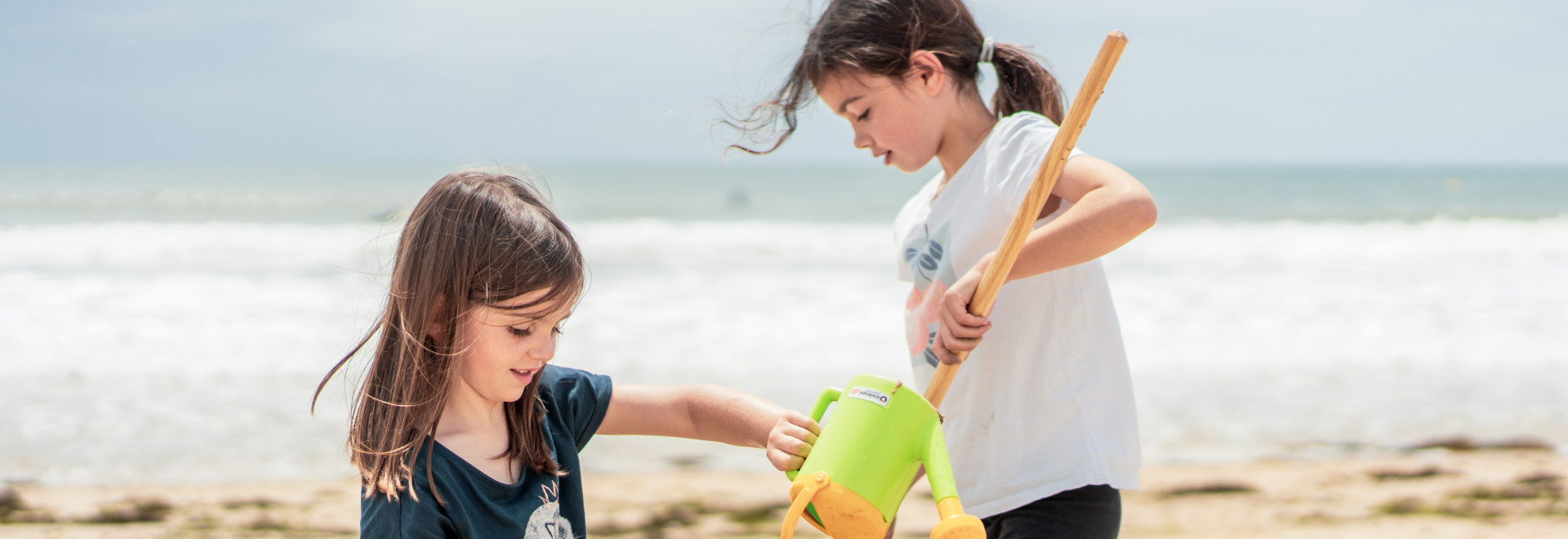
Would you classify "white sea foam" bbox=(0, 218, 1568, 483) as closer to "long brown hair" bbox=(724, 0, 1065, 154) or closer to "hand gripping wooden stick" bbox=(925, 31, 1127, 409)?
"long brown hair" bbox=(724, 0, 1065, 154)

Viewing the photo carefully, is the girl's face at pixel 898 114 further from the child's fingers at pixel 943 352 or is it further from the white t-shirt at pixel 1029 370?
the child's fingers at pixel 943 352

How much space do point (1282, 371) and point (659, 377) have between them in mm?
3197

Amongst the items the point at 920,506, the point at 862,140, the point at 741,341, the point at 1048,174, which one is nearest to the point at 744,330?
the point at 741,341

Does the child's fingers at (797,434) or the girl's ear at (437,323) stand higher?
the girl's ear at (437,323)

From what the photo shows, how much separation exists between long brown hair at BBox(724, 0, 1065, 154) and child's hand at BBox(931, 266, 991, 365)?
519 mm

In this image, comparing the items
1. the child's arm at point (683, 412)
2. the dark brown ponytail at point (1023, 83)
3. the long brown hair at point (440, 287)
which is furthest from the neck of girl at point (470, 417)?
the dark brown ponytail at point (1023, 83)

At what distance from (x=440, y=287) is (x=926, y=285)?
2.63 feet

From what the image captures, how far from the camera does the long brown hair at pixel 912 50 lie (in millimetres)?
1654

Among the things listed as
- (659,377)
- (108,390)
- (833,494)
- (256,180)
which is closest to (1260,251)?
(659,377)

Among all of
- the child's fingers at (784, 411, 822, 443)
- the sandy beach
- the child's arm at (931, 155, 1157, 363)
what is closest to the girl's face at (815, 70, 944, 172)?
the child's arm at (931, 155, 1157, 363)

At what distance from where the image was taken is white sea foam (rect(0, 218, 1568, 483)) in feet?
13.5

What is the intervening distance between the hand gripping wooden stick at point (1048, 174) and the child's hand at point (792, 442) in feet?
0.51

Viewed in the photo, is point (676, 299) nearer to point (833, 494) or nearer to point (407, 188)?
point (833, 494)

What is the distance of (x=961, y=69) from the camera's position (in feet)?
5.60
